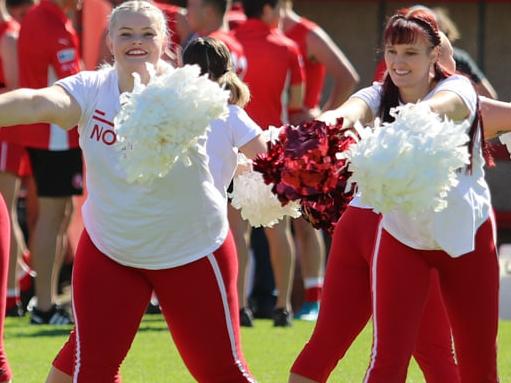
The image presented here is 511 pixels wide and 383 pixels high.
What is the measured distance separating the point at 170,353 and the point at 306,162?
3652 millimetres

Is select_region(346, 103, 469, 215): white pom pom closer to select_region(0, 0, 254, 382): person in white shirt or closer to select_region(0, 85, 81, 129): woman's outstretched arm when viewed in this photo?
select_region(0, 0, 254, 382): person in white shirt

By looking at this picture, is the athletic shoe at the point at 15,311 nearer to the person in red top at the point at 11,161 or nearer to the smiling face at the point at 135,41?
the person in red top at the point at 11,161

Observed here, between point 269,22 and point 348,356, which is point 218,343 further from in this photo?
point 269,22

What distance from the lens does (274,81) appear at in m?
9.48

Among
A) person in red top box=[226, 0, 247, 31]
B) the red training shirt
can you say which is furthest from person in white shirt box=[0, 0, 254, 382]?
person in red top box=[226, 0, 247, 31]

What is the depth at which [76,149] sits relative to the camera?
931 centimetres

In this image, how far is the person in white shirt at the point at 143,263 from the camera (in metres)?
5.11

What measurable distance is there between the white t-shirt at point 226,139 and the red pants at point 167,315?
412mm

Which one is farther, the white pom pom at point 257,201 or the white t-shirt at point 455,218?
the white pom pom at point 257,201

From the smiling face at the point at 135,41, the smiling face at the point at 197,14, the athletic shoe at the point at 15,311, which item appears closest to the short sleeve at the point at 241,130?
the smiling face at the point at 135,41

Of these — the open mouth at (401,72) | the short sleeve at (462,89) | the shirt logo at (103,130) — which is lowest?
the shirt logo at (103,130)

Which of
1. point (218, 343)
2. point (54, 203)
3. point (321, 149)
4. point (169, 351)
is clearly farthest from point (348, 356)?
point (321, 149)

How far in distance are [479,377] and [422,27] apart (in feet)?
4.34

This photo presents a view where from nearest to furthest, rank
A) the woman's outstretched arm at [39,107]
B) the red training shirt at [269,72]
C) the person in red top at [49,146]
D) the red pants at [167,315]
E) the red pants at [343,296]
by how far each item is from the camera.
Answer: the woman's outstretched arm at [39,107], the red pants at [167,315], the red pants at [343,296], the person in red top at [49,146], the red training shirt at [269,72]
